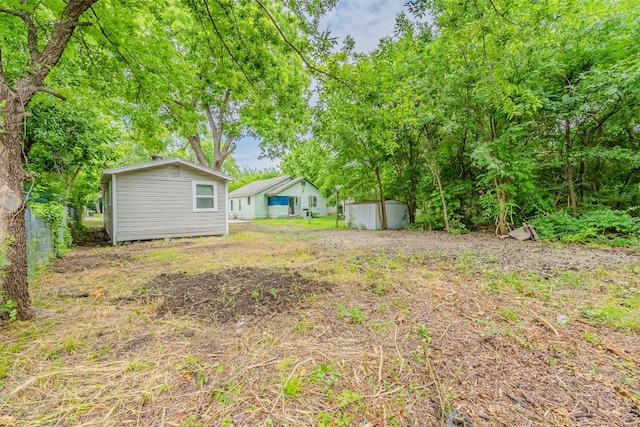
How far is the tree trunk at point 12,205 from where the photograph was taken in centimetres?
235

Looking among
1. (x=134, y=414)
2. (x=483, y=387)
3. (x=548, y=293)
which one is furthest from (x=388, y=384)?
(x=548, y=293)

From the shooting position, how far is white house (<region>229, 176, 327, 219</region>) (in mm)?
21453

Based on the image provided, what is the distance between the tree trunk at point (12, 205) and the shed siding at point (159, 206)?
20.6 ft

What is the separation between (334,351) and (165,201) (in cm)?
873

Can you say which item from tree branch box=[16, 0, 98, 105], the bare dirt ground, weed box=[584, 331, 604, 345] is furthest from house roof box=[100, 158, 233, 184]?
weed box=[584, 331, 604, 345]

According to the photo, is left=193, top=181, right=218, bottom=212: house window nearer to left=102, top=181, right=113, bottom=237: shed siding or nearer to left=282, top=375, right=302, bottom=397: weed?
left=102, top=181, right=113, bottom=237: shed siding

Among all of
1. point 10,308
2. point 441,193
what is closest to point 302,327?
point 10,308

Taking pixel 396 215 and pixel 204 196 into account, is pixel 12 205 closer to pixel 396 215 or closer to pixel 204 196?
pixel 204 196

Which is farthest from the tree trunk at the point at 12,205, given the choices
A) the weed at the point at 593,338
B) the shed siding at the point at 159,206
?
the shed siding at the point at 159,206

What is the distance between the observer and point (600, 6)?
6.07 meters

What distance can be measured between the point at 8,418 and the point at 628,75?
10148mm

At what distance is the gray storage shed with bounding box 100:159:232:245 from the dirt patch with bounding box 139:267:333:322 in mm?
5130

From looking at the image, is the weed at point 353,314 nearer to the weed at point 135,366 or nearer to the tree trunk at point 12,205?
the weed at point 135,366

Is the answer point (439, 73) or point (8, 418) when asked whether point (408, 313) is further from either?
point (439, 73)
